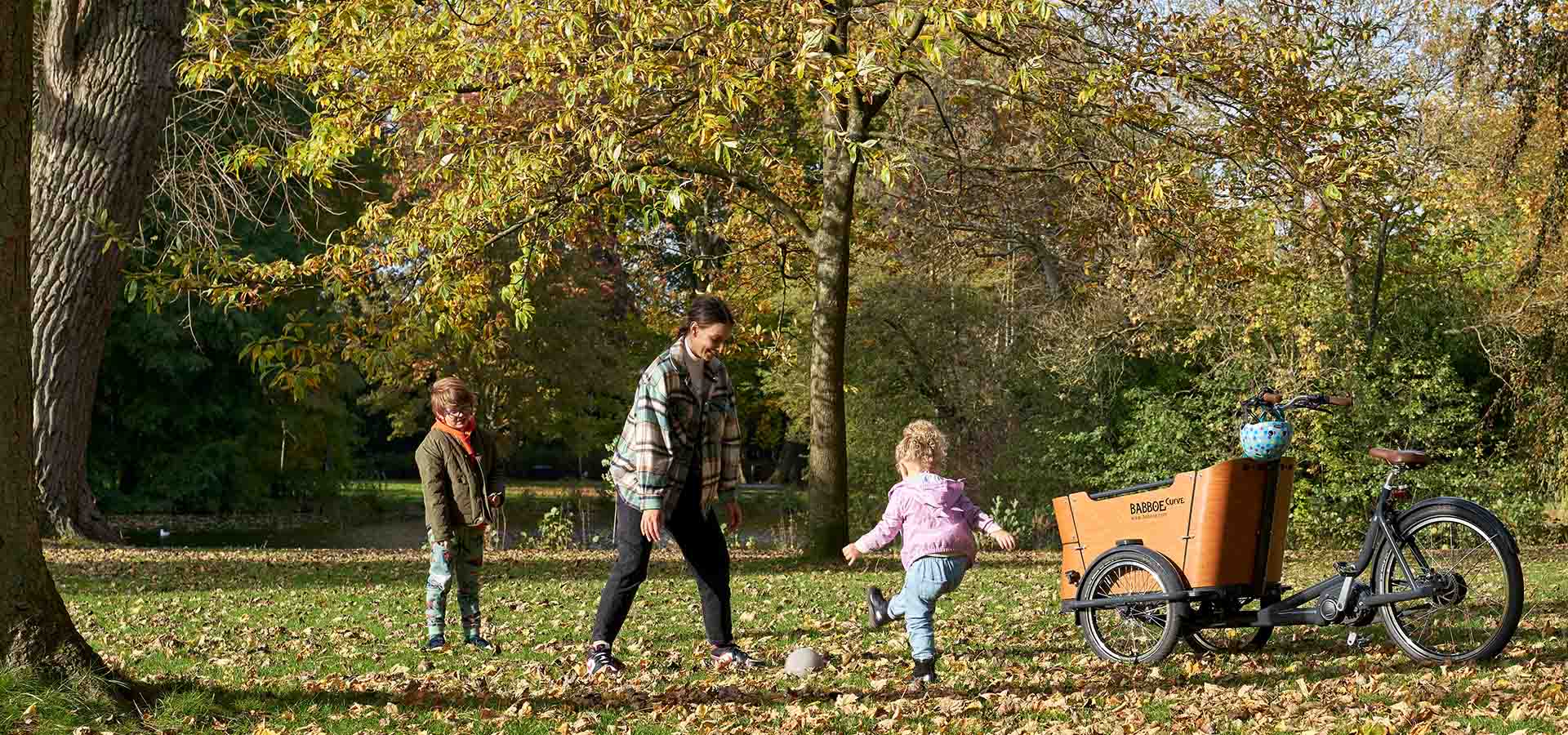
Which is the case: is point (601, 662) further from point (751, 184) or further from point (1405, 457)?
point (751, 184)

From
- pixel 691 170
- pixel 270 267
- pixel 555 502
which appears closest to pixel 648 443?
pixel 270 267

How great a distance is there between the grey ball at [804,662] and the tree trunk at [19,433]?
311 centimetres

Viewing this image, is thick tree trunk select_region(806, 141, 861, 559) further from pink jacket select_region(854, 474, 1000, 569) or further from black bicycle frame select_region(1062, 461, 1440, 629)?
pink jacket select_region(854, 474, 1000, 569)

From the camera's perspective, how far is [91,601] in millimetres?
10867

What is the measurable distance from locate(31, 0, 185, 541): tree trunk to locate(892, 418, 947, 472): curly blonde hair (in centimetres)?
1132

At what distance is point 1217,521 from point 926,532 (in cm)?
151

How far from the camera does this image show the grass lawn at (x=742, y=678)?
18.2ft

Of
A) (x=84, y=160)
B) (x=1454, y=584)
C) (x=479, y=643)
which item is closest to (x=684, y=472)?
(x=479, y=643)

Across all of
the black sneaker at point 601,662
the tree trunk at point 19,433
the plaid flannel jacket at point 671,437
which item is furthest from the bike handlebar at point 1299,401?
the tree trunk at point 19,433

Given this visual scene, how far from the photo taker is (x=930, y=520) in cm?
650

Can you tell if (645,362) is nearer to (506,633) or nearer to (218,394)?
(218,394)

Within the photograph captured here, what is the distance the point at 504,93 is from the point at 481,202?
8.45 feet

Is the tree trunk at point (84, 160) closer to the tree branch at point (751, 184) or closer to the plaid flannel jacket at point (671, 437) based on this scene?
the tree branch at point (751, 184)

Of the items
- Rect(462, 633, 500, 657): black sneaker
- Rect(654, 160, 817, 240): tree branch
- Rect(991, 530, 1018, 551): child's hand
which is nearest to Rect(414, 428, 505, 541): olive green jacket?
Rect(462, 633, 500, 657): black sneaker
